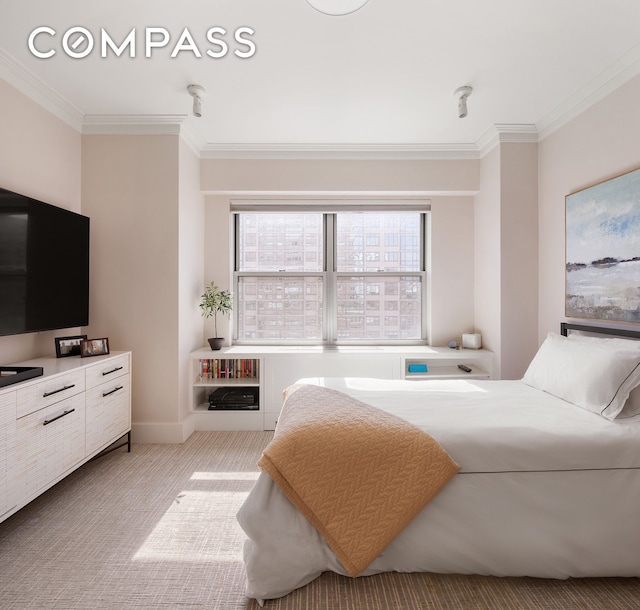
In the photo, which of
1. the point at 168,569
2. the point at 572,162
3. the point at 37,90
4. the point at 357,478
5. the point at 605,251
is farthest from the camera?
the point at 572,162

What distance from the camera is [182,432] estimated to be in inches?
128

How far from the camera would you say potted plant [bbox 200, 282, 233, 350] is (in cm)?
364

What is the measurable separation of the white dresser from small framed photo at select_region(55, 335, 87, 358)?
86 millimetres

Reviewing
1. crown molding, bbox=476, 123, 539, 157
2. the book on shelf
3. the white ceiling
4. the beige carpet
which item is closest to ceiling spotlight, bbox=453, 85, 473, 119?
the white ceiling

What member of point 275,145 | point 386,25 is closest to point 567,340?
point 386,25

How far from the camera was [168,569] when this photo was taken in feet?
5.75

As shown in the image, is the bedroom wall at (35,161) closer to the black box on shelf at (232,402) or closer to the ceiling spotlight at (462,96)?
the black box on shelf at (232,402)

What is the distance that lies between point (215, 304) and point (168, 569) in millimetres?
2306

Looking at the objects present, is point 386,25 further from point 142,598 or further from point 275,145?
point 142,598

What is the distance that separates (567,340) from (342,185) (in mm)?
2387

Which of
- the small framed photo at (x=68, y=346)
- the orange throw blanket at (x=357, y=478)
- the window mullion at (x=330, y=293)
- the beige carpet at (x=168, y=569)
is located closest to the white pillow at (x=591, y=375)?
the beige carpet at (x=168, y=569)

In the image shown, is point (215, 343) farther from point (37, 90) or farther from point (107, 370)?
point (37, 90)

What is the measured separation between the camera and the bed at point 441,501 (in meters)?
1.54

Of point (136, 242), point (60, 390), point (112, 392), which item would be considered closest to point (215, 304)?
point (136, 242)
